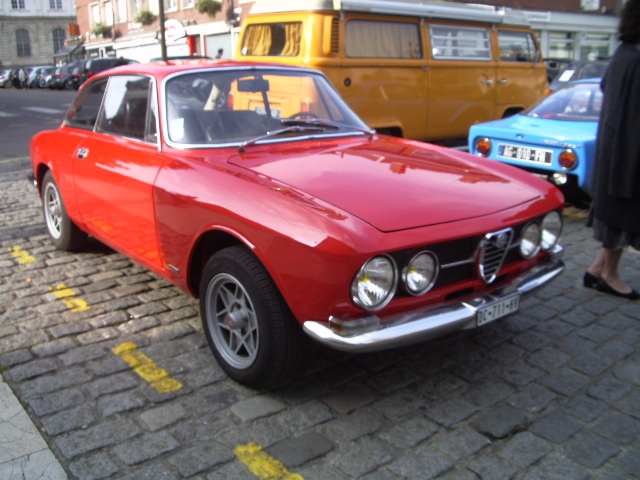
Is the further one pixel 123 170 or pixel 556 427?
pixel 123 170

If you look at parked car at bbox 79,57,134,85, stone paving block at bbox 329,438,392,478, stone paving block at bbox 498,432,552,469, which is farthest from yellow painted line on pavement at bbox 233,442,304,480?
parked car at bbox 79,57,134,85

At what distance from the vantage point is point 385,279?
9.67 feet

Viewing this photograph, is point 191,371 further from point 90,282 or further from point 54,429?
point 90,282

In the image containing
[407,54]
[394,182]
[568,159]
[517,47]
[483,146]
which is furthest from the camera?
[517,47]

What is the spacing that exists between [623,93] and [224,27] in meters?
34.5

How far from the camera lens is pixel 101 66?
1316 inches

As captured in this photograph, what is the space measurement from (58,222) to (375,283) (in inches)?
148

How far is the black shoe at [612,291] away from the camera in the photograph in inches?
181

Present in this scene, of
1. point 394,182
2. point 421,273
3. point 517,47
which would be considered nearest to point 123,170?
point 394,182

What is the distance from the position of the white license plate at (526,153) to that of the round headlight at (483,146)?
0.46 feet

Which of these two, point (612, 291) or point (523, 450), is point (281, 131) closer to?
point (523, 450)

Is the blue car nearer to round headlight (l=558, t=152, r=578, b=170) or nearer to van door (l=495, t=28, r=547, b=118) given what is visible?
round headlight (l=558, t=152, r=578, b=170)

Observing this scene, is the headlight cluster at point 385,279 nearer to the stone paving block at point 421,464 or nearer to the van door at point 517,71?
the stone paving block at point 421,464

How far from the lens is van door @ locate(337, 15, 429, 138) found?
8.05 meters
